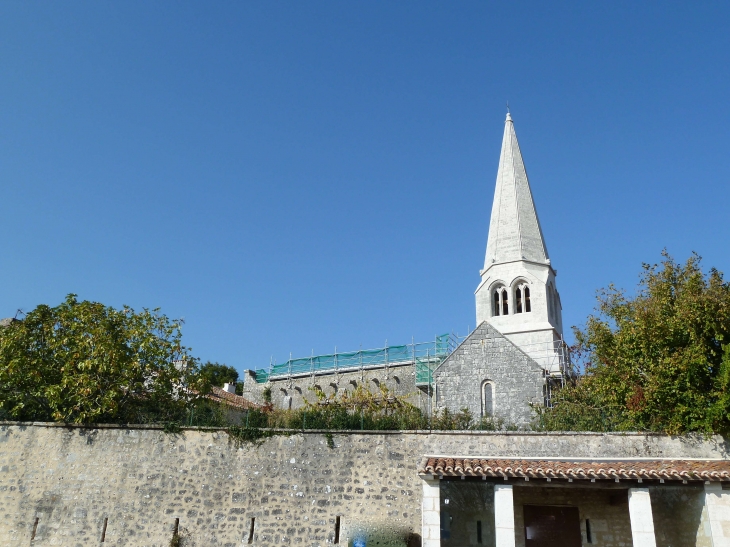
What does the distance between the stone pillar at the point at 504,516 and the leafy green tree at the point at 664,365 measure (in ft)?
13.1

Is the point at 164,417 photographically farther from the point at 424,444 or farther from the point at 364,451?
the point at 424,444

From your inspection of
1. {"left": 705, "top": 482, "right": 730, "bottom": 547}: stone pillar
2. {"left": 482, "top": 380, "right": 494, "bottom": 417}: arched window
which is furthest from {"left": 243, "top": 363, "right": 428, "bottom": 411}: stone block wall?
{"left": 705, "top": 482, "right": 730, "bottom": 547}: stone pillar

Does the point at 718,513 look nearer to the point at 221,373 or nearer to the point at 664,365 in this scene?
the point at 664,365

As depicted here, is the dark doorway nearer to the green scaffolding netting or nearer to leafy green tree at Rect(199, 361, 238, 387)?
the green scaffolding netting

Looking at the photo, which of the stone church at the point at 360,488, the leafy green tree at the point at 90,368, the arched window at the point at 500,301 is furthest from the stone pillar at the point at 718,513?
the arched window at the point at 500,301

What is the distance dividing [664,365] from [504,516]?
21.4ft

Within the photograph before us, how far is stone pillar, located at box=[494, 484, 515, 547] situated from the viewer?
48.8ft

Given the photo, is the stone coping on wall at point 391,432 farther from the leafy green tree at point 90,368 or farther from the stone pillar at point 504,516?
the stone pillar at point 504,516

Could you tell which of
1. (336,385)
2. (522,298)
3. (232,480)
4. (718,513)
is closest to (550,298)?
(522,298)

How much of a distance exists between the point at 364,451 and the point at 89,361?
934 centimetres

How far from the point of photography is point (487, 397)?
83.6ft

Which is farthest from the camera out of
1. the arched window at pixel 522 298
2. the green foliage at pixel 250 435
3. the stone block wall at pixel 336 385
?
the stone block wall at pixel 336 385

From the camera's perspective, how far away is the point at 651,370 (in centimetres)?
1805

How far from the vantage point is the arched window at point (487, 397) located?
2520cm
